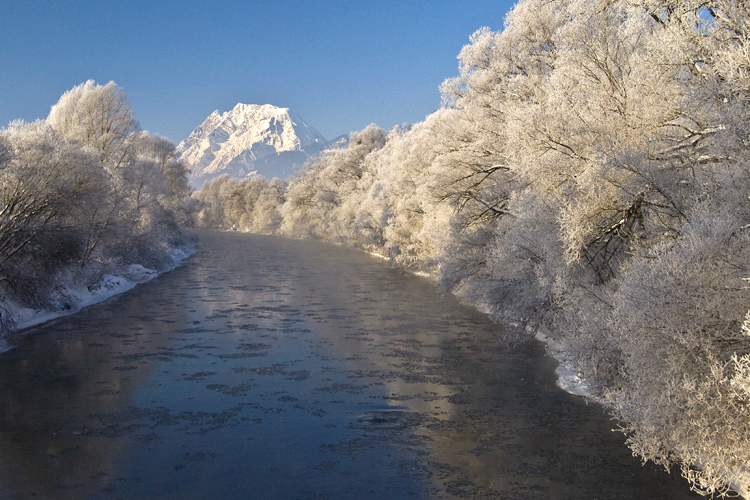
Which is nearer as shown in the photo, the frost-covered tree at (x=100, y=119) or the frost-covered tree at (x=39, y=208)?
the frost-covered tree at (x=39, y=208)

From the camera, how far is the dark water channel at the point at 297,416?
870 cm

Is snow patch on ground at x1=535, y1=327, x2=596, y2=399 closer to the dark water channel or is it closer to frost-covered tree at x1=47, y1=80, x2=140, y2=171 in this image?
the dark water channel

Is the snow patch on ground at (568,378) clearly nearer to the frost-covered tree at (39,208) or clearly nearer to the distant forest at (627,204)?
the distant forest at (627,204)

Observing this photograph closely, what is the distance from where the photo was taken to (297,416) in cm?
1139

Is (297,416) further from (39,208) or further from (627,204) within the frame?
(39,208)

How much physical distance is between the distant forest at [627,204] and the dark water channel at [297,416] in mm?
1274

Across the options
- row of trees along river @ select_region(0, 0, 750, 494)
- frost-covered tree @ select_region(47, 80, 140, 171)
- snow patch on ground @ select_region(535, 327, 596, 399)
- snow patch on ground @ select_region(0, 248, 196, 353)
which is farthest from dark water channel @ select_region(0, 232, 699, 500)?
frost-covered tree @ select_region(47, 80, 140, 171)

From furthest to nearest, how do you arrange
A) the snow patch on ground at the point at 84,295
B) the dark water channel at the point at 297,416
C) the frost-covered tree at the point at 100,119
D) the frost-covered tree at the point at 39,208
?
the frost-covered tree at the point at 100,119 < the snow patch on ground at the point at 84,295 < the frost-covered tree at the point at 39,208 < the dark water channel at the point at 297,416

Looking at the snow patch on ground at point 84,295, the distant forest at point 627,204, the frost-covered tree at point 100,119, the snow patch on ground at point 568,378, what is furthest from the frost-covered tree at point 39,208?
the snow patch on ground at point 568,378

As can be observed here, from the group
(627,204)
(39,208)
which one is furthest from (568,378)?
(39,208)

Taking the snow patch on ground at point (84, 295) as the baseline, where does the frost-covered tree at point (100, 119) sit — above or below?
above

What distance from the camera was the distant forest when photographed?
23.3 ft

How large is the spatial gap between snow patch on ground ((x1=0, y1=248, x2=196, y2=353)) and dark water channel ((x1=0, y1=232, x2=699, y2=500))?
0.69 metres

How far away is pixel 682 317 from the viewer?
7242 millimetres
